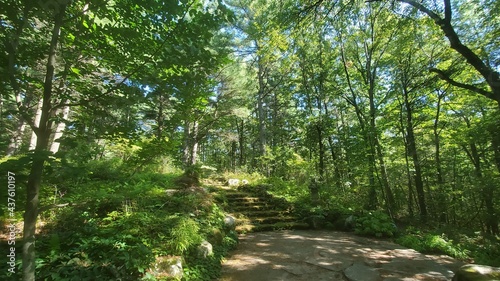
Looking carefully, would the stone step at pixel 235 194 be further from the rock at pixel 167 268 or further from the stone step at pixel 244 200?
the rock at pixel 167 268

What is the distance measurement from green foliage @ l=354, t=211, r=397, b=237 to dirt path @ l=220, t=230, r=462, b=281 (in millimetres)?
457

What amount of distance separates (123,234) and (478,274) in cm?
469

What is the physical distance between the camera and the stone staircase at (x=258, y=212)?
6961mm

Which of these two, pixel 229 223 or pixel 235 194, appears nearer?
pixel 229 223

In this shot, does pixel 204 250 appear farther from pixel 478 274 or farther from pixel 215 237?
pixel 478 274

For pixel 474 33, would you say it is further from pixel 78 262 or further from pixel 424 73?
pixel 78 262

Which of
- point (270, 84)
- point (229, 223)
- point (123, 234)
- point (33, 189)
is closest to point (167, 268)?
point (123, 234)

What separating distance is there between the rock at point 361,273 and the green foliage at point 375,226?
2483 mm

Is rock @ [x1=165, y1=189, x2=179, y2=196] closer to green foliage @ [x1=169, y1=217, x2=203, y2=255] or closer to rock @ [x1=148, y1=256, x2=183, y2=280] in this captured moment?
green foliage @ [x1=169, y1=217, x2=203, y2=255]

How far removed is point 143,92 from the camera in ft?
6.03

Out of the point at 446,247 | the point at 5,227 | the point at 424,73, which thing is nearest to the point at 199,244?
the point at 5,227

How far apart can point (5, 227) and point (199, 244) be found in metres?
2.92

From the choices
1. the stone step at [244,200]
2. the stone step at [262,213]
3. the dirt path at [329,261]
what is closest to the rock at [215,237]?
the dirt path at [329,261]

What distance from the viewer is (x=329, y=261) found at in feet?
14.5
